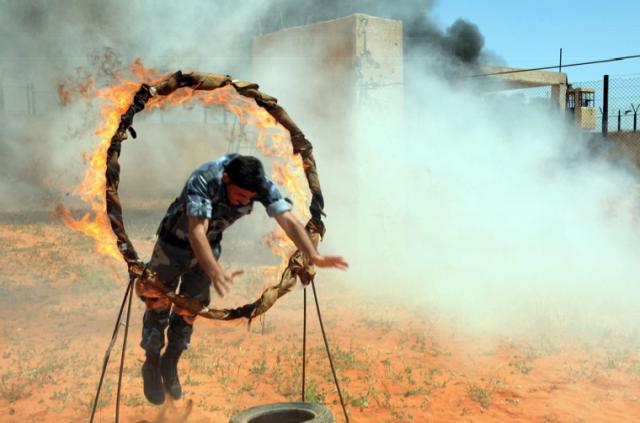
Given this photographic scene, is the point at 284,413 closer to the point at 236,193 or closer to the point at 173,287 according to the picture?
the point at 173,287

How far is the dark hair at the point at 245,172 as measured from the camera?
151 inches

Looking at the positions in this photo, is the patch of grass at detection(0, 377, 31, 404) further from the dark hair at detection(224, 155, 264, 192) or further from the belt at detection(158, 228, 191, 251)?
the dark hair at detection(224, 155, 264, 192)

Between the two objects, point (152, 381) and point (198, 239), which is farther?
point (152, 381)

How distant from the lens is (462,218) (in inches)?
461

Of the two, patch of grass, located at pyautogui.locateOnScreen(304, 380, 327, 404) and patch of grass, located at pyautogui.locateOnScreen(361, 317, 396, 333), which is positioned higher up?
patch of grass, located at pyautogui.locateOnScreen(361, 317, 396, 333)

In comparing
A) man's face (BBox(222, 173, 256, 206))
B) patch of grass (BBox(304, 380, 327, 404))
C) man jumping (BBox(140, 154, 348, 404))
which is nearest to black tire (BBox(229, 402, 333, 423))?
man jumping (BBox(140, 154, 348, 404))

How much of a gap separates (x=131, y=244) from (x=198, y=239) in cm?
49

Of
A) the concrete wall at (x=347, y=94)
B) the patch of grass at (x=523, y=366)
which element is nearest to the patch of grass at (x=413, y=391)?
the patch of grass at (x=523, y=366)

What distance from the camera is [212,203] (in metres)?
4.12

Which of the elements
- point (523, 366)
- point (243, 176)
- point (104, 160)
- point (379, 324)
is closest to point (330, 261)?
point (243, 176)

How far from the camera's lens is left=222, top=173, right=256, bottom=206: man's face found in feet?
12.8

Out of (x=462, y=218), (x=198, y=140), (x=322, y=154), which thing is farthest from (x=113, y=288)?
(x=198, y=140)

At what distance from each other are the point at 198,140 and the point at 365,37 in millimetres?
12302

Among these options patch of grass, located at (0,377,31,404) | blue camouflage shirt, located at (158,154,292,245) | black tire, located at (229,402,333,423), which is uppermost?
blue camouflage shirt, located at (158,154,292,245)
